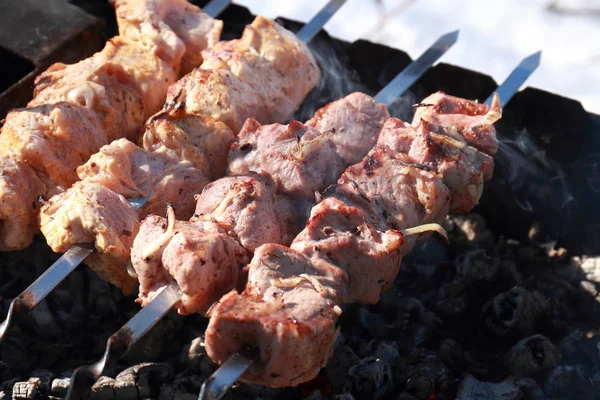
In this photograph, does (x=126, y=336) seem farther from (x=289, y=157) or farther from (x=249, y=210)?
(x=289, y=157)

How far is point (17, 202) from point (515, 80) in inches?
97.7

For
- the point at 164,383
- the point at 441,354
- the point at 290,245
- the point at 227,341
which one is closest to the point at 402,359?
the point at 441,354

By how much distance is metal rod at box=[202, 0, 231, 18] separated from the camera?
450cm

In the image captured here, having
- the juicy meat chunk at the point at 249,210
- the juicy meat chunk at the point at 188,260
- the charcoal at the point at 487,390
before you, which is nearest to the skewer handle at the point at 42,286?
the juicy meat chunk at the point at 188,260

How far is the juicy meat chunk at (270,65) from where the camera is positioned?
11.9 feet

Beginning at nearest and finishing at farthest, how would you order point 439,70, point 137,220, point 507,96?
point 137,220 < point 507,96 < point 439,70

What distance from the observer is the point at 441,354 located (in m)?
3.50

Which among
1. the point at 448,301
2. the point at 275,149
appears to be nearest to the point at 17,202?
the point at 275,149

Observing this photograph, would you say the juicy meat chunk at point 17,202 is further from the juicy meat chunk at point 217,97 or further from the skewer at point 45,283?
the juicy meat chunk at point 217,97

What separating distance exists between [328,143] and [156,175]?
2.41ft

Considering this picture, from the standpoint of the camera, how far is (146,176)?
311 centimetres

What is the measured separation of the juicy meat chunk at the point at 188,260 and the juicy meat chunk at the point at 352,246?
257 millimetres

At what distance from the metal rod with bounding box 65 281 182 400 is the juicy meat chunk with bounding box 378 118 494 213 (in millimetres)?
1154

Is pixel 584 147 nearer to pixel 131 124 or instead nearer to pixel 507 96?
pixel 507 96
